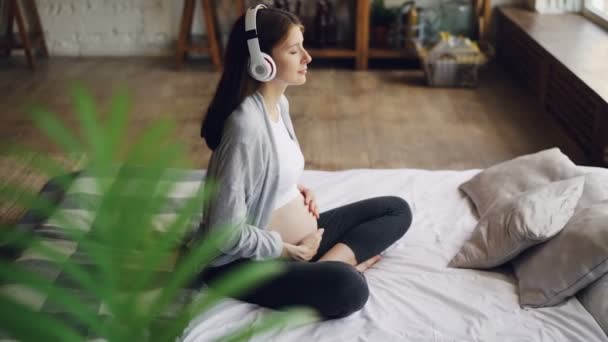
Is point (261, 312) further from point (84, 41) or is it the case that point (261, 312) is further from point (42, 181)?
point (84, 41)

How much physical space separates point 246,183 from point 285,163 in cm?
17

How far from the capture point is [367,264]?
2.04 meters

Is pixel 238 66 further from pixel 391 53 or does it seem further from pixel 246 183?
pixel 391 53

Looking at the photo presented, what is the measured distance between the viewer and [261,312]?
182cm

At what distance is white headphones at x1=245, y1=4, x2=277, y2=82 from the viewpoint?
5.80 ft

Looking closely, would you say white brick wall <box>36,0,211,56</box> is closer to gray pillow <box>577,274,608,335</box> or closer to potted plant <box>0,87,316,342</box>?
gray pillow <box>577,274,608,335</box>

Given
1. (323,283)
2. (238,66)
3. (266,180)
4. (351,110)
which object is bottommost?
(351,110)

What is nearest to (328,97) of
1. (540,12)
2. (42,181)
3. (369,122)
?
(369,122)

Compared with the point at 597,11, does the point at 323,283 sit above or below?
above

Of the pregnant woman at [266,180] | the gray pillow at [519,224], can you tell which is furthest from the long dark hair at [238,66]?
the gray pillow at [519,224]

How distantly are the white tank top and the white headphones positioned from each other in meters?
0.14

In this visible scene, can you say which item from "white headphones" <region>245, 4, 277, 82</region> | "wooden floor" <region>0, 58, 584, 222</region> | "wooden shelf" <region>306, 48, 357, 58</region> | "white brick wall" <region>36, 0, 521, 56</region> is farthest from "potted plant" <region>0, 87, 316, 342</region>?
"white brick wall" <region>36, 0, 521, 56</region>

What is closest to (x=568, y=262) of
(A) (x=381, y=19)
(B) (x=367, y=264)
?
(B) (x=367, y=264)

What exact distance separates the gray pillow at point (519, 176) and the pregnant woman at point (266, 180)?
0.58m
